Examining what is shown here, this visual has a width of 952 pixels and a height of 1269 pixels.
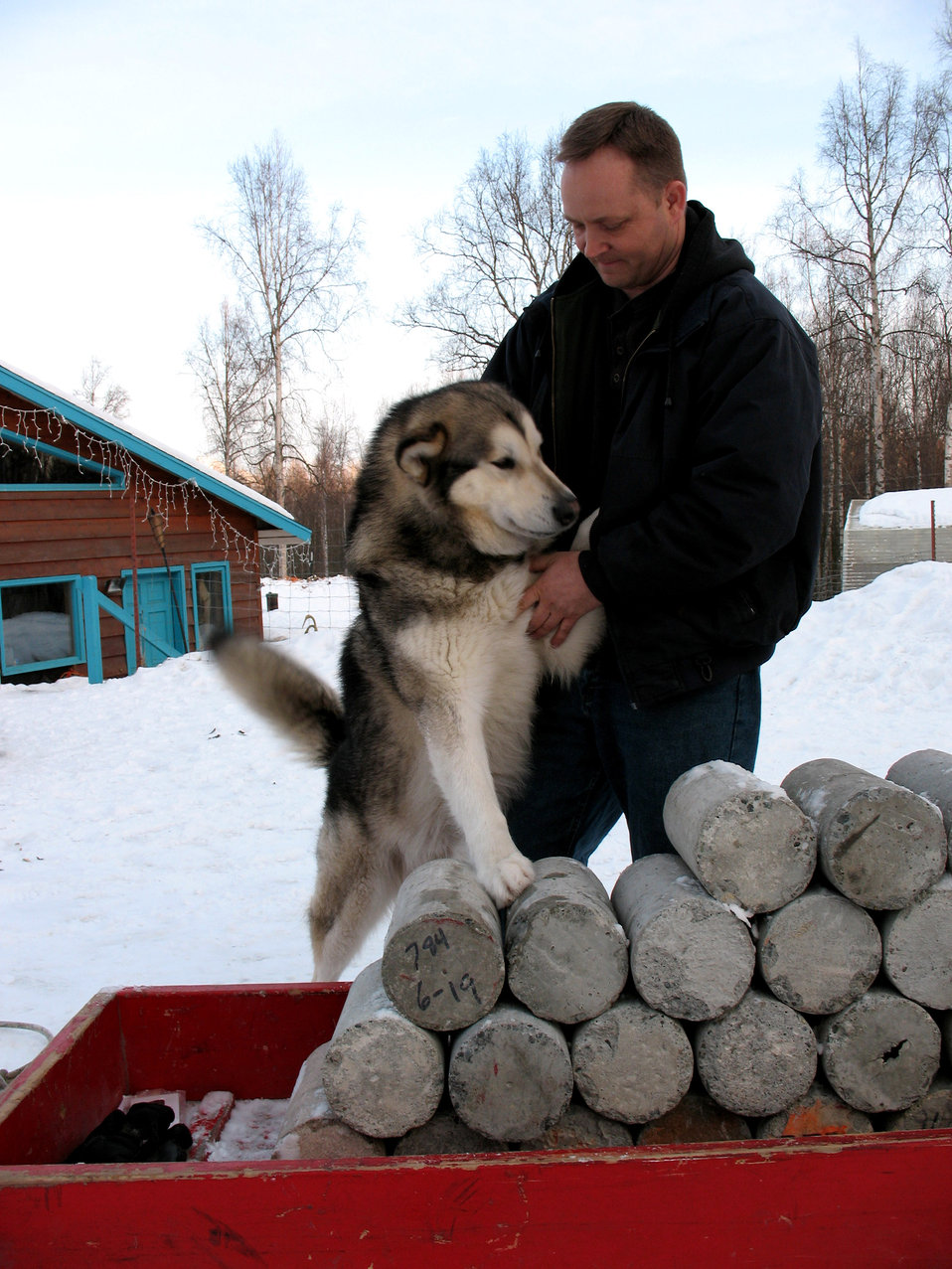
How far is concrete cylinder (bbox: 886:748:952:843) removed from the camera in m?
1.69

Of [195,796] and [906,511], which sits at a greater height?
[906,511]

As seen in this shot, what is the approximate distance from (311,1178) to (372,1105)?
0.73ft

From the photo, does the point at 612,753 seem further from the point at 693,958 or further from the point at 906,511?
the point at 906,511

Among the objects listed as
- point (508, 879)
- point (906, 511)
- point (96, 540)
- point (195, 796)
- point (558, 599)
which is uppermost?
point (906, 511)

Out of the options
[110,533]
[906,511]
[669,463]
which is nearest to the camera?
[669,463]

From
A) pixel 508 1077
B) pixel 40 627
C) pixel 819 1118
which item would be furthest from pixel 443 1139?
pixel 40 627

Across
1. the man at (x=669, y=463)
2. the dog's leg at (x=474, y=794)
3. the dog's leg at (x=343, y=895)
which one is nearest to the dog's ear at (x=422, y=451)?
the man at (x=669, y=463)

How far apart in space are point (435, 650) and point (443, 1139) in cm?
107

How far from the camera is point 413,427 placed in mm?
2367

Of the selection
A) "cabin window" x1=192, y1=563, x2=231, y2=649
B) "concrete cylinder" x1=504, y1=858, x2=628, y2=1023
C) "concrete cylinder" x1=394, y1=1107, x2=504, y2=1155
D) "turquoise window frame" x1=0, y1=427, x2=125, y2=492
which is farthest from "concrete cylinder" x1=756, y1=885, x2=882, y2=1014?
"cabin window" x1=192, y1=563, x2=231, y2=649

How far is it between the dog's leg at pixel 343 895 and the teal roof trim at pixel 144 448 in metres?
A: 8.83

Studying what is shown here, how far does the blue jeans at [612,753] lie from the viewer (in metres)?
2.09

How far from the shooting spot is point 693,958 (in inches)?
61.3

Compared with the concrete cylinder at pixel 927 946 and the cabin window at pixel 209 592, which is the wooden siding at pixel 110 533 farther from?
the concrete cylinder at pixel 927 946
